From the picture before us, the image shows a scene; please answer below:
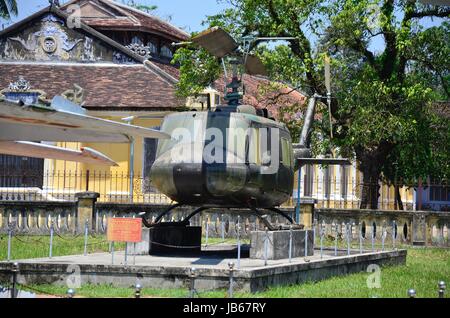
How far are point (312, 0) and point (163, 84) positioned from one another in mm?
13238

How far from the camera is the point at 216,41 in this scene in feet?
63.8

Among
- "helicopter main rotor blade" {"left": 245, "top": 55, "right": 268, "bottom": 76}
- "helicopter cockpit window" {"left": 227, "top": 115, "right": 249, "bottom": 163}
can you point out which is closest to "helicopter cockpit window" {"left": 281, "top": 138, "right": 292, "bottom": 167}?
"helicopter cockpit window" {"left": 227, "top": 115, "right": 249, "bottom": 163}

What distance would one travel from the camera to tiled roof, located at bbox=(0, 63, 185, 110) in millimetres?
45250

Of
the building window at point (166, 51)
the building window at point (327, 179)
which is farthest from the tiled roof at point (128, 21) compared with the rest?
the building window at point (327, 179)

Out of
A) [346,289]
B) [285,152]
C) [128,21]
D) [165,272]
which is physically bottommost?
[346,289]

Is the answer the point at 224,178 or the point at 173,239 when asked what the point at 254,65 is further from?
the point at 173,239

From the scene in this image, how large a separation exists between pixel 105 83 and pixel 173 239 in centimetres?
2639

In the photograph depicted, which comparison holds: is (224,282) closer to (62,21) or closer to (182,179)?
(182,179)

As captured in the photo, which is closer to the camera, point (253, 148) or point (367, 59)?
point (253, 148)

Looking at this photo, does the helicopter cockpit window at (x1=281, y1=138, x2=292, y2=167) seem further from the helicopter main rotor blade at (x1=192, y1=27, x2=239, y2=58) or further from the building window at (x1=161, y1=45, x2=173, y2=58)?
the building window at (x1=161, y1=45, x2=173, y2=58)

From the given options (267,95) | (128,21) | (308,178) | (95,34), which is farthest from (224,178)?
(308,178)

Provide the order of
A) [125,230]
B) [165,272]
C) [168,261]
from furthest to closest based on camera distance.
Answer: [168,261]
[125,230]
[165,272]

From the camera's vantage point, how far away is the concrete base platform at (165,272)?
1727cm
